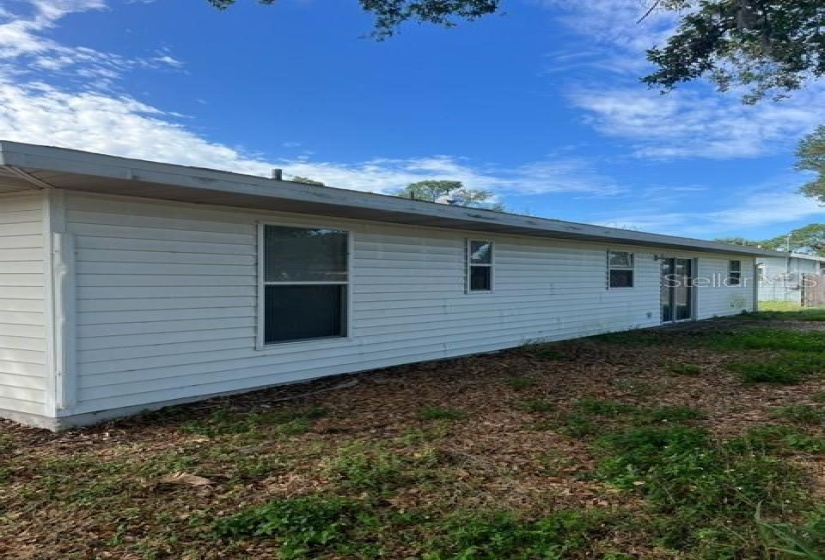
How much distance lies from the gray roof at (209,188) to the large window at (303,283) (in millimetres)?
343

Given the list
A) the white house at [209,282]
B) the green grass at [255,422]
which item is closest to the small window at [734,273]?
the white house at [209,282]

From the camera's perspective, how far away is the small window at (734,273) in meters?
18.7

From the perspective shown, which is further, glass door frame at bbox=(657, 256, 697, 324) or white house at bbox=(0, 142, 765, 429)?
glass door frame at bbox=(657, 256, 697, 324)

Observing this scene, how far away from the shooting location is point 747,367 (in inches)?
311

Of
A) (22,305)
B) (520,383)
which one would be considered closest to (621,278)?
(520,383)

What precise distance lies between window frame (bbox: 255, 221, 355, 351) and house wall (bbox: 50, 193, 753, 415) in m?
0.04

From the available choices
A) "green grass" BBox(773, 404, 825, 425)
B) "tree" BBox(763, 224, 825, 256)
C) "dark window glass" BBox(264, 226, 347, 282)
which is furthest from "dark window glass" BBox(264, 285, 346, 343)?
→ "tree" BBox(763, 224, 825, 256)

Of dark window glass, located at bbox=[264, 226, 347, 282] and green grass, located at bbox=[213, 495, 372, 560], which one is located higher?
dark window glass, located at bbox=[264, 226, 347, 282]

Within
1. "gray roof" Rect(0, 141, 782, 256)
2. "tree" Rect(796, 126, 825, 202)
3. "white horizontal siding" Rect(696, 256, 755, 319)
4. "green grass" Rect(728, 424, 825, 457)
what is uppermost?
"tree" Rect(796, 126, 825, 202)

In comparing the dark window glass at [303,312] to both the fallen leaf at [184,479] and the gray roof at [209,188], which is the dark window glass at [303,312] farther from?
the fallen leaf at [184,479]

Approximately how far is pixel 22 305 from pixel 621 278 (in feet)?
39.1

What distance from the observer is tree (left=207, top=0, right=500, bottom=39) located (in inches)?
337

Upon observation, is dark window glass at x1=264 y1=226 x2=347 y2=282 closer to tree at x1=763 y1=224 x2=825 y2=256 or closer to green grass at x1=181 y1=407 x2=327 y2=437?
green grass at x1=181 y1=407 x2=327 y2=437

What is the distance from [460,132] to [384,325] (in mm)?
18615
